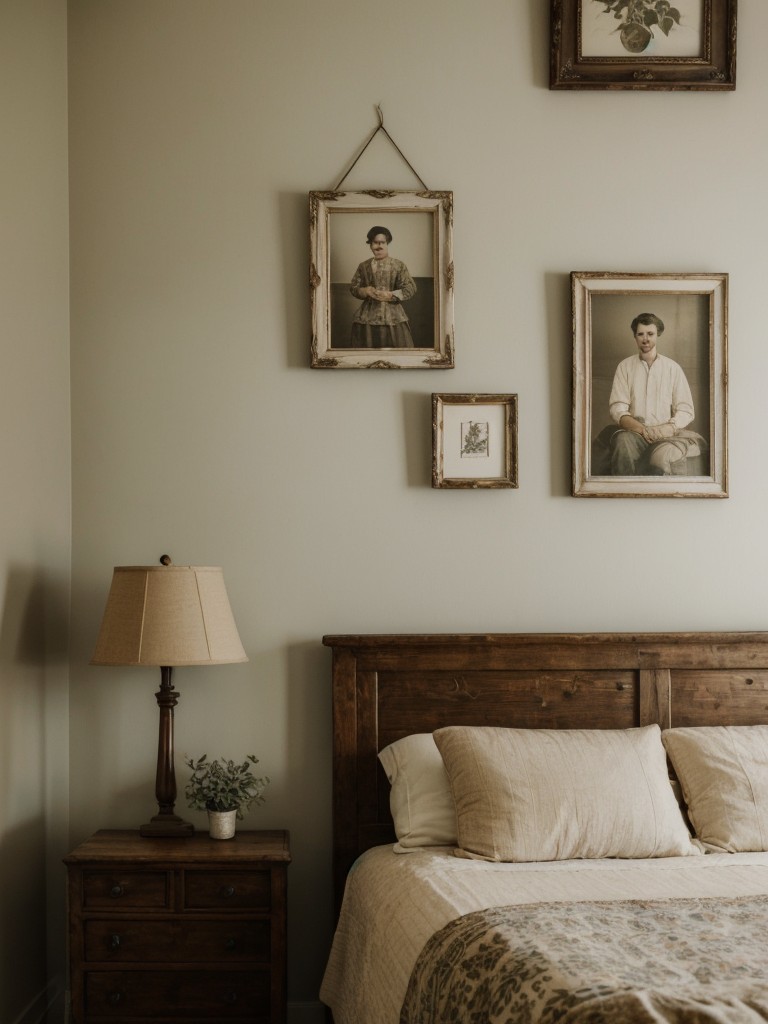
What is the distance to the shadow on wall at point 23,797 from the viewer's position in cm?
248

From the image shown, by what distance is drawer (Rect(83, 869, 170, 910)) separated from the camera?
7.95 feet

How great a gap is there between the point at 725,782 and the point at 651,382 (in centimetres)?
115

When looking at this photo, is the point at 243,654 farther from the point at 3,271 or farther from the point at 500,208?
the point at 500,208

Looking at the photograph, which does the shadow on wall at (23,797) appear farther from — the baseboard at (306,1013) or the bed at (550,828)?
the bed at (550,828)

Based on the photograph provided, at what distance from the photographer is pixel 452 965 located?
1.73m

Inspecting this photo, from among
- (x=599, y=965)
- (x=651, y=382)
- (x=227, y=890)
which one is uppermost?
(x=651, y=382)

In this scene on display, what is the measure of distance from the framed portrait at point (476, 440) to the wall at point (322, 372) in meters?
0.05

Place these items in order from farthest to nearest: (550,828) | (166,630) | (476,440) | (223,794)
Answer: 1. (476,440)
2. (223,794)
3. (166,630)
4. (550,828)

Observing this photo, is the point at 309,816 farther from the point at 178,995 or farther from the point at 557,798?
the point at 557,798

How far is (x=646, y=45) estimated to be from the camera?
2.96 meters

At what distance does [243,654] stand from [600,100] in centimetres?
194

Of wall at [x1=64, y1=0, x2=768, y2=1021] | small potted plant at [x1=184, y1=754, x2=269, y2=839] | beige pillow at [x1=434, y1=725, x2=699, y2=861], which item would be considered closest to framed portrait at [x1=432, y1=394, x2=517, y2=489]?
wall at [x1=64, y1=0, x2=768, y2=1021]

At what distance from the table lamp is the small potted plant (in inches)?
2.6

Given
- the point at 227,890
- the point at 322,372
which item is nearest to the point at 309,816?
the point at 227,890
